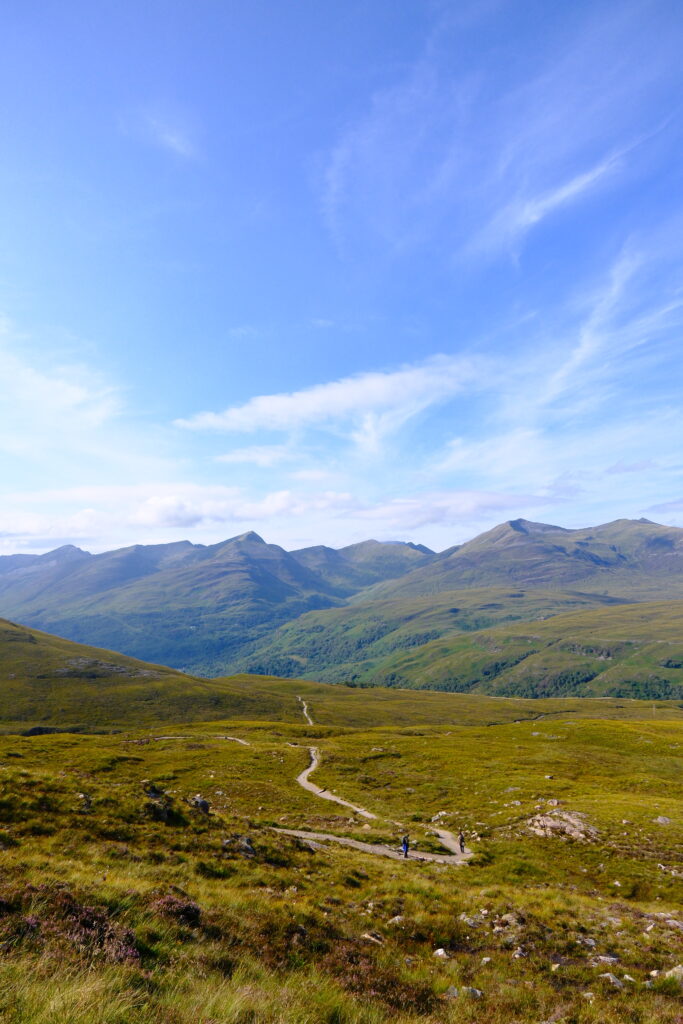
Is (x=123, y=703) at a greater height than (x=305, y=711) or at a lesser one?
greater

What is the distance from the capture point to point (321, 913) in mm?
15836

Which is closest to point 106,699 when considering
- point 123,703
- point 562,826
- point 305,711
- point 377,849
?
point 123,703

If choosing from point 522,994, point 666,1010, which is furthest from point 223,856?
→ point 666,1010

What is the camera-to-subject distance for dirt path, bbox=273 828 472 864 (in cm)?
3067

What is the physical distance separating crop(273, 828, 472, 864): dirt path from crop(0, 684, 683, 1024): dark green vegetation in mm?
1421

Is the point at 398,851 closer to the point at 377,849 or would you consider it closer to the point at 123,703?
the point at 377,849

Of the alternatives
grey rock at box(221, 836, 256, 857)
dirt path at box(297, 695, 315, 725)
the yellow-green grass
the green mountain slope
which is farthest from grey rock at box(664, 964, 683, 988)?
the green mountain slope

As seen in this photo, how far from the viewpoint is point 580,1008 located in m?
11.9

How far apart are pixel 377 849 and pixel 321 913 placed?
1933 centimetres

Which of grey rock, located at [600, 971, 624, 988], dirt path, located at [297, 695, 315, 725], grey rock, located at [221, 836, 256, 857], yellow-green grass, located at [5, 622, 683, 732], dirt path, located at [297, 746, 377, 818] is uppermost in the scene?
grey rock, located at [600, 971, 624, 988]

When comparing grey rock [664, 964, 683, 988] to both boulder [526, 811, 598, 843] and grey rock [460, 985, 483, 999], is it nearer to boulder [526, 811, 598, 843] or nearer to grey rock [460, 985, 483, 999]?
grey rock [460, 985, 483, 999]

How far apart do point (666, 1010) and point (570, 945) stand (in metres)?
5.47

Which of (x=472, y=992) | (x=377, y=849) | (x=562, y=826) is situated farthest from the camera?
(x=562, y=826)

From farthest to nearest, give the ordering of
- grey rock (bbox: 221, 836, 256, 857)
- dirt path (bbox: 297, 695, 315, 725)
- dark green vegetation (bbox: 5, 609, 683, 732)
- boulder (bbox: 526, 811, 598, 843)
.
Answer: dirt path (bbox: 297, 695, 315, 725), dark green vegetation (bbox: 5, 609, 683, 732), boulder (bbox: 526, 811, 598, 843), grey rock (bbox: 221, 836, 256, 857)
